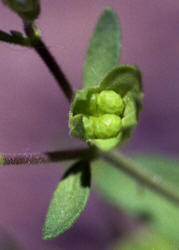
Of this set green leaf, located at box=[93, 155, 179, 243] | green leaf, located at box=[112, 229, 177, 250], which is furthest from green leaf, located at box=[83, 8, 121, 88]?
green leaf, located at box=[112, 229, 177, 250]

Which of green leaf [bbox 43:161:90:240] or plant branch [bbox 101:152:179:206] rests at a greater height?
green leaf [bbox 43:161:90:240]

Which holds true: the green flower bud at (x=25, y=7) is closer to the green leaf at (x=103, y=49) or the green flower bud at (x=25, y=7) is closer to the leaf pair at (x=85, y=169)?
the leaf pair at (x=85, y=169)

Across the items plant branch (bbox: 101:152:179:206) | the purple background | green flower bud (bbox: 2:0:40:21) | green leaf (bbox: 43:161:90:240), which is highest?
green flower bud (bbox: 2:0:40:21)

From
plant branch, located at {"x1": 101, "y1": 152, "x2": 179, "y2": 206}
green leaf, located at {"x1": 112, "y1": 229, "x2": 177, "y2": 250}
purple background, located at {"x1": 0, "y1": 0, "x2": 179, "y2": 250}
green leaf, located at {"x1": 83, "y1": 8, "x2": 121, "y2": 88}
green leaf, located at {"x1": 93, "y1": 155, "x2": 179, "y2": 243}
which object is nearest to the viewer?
green leaf, located at {"x1": 83, "y1": 8, "x2": 121, "y2": 88}

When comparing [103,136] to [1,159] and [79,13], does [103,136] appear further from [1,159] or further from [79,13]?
[79,13]

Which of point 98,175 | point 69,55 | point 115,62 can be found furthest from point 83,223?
point 115,62

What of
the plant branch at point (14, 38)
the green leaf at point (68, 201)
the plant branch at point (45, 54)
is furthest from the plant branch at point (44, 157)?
the plant branch at point (14, 38)

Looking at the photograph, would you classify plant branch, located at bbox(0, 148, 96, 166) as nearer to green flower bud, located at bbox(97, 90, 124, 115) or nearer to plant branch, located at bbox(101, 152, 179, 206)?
plant branch, located at bbox(101, 152, 179, 206)
